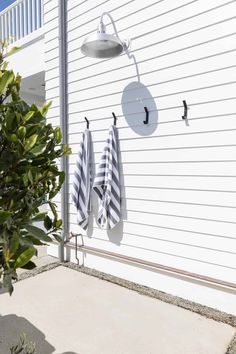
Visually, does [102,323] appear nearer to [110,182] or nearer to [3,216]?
[110,182]

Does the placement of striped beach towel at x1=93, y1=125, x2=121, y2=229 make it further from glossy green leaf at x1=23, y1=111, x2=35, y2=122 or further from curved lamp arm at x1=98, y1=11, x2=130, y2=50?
glossy green leaf at x1=23, y1=111, x2=35, y2=122

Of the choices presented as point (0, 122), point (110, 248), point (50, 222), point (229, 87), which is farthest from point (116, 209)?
point (0, 122)

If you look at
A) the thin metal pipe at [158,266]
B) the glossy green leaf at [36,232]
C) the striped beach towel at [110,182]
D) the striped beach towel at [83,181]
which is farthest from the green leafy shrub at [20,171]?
the striped beach towel at [83,181]

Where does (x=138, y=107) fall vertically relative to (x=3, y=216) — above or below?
above

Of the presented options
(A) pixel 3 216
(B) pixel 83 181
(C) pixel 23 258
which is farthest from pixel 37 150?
(B) pixel 83 181

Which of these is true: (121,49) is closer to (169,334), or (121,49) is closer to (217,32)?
(217,32)

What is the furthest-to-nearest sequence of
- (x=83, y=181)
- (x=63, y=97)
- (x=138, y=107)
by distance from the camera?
(x=63, y=97) < (x=83, y=181) < (x=138, y=107)

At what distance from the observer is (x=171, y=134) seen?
3.14 m

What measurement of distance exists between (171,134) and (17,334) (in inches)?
88.8

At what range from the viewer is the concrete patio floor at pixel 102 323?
2352mm

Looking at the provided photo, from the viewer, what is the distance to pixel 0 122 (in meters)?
1.07

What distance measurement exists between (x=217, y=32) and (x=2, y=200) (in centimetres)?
254

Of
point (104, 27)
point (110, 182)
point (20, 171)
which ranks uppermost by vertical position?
point (104, 27)

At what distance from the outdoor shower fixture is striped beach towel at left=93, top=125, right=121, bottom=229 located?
80cm
